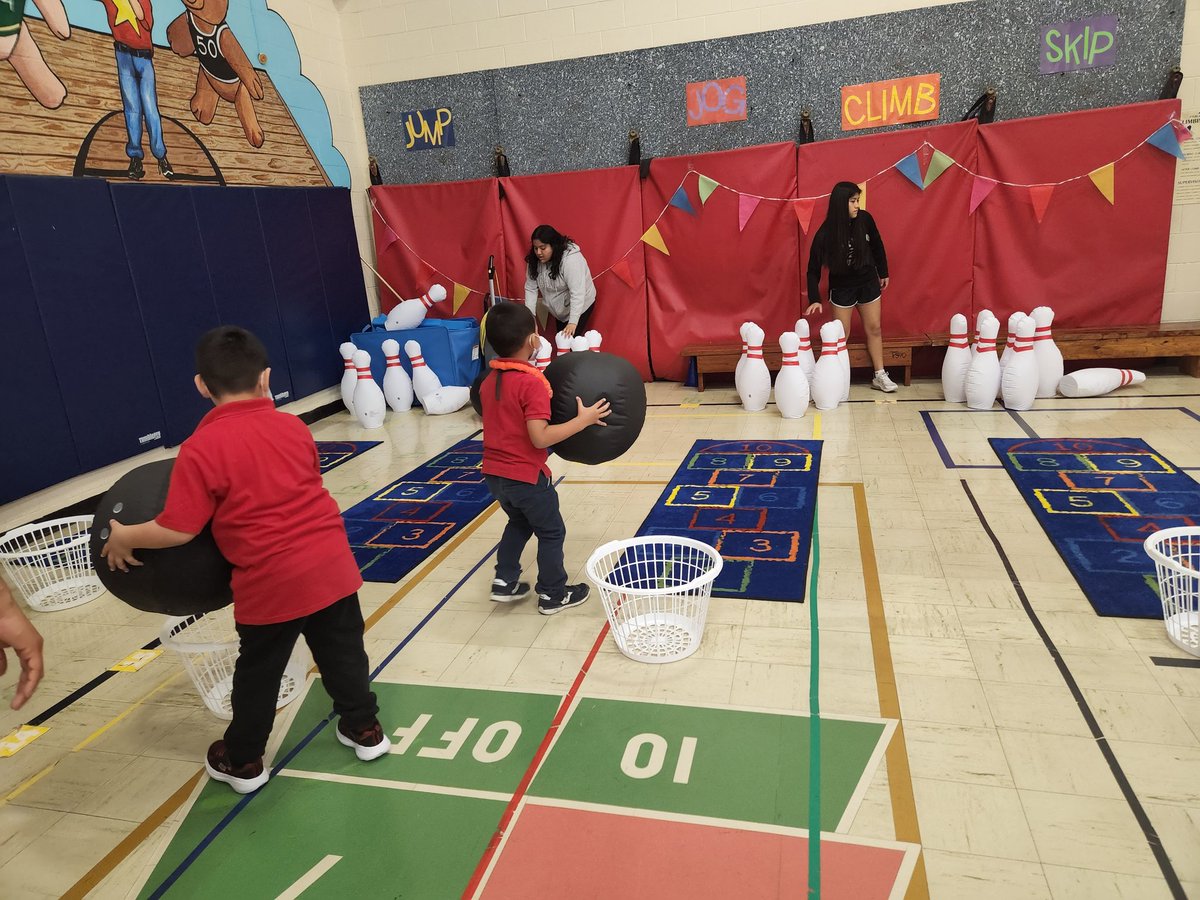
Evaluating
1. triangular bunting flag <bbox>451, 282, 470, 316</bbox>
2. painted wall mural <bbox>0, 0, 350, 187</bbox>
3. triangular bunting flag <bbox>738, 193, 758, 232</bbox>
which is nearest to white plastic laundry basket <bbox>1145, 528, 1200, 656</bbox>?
triangular bunting flag <bbox>738, 193, 758, 232</bbox>

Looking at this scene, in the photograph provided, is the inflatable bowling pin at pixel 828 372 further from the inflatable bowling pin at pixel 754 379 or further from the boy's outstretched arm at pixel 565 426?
the boy's outstretched arm at pixel 565 426

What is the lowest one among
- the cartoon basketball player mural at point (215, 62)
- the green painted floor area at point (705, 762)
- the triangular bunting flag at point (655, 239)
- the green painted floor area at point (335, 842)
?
the green painted floor area at point (335, 842)

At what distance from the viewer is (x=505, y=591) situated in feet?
9.14

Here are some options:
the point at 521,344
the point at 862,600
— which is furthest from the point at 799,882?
the point at 521,344

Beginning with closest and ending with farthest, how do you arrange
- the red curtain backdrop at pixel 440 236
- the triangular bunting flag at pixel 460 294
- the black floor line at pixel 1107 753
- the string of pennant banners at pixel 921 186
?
the black floor line at pixel 1107 753, the string of pennant banners at pixel 921 186, the red curtain backdrop at pixel 440 236, the triangular bunting flag at pixel 460 294

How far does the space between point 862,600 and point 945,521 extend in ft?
2.63

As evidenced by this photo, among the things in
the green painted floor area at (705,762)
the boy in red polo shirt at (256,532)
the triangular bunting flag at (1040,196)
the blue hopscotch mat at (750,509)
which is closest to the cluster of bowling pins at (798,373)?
the blue hopscotch mat at (750,509)

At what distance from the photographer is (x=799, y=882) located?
5.07ft

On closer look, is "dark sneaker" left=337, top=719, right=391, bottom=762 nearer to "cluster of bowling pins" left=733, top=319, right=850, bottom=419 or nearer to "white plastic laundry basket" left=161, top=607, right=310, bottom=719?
"white plastic laundry basket" left=161, top=607, right=310, bottom=719

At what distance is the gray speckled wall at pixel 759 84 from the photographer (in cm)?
517

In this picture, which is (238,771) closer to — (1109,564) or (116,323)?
(1109,564)

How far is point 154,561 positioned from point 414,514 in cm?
204

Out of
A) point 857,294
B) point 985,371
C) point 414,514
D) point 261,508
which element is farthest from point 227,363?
point 857,294

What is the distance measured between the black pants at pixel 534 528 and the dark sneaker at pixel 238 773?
102 cm
